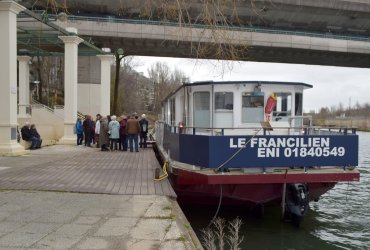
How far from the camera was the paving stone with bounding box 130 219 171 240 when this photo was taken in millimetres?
6125

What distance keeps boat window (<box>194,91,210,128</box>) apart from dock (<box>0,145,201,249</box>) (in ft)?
6.61

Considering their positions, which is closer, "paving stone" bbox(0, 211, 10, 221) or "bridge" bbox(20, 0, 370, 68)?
"paving stone" bbox(0, 211, 10, 221)

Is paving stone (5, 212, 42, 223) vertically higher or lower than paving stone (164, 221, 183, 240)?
higher

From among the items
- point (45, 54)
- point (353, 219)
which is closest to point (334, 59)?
point (45, 54)

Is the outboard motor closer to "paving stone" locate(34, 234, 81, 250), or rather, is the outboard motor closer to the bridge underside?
"paving stone" locate(34, 234, 81, 250)

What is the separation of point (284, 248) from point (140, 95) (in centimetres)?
6897

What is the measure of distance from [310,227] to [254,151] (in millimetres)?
3297

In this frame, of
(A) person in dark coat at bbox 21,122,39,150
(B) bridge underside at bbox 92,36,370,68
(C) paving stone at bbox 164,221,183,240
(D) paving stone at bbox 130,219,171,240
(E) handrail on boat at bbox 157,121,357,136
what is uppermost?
(B) bridge underside at bbox 92,36,370,68

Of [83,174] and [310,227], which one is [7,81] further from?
[310,227]

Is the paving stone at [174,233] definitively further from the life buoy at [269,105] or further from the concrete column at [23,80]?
the concrete column at [23,80]

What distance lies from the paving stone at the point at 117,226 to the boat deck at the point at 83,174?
7.58 feet

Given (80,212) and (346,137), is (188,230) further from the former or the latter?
(346,137)

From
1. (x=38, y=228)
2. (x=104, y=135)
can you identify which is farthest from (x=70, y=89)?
(x=38, y=228)

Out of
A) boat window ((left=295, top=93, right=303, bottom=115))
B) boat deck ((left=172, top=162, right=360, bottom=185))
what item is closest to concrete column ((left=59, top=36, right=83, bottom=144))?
boat deck ((left=172, top=162, right=360, bottom=185))
